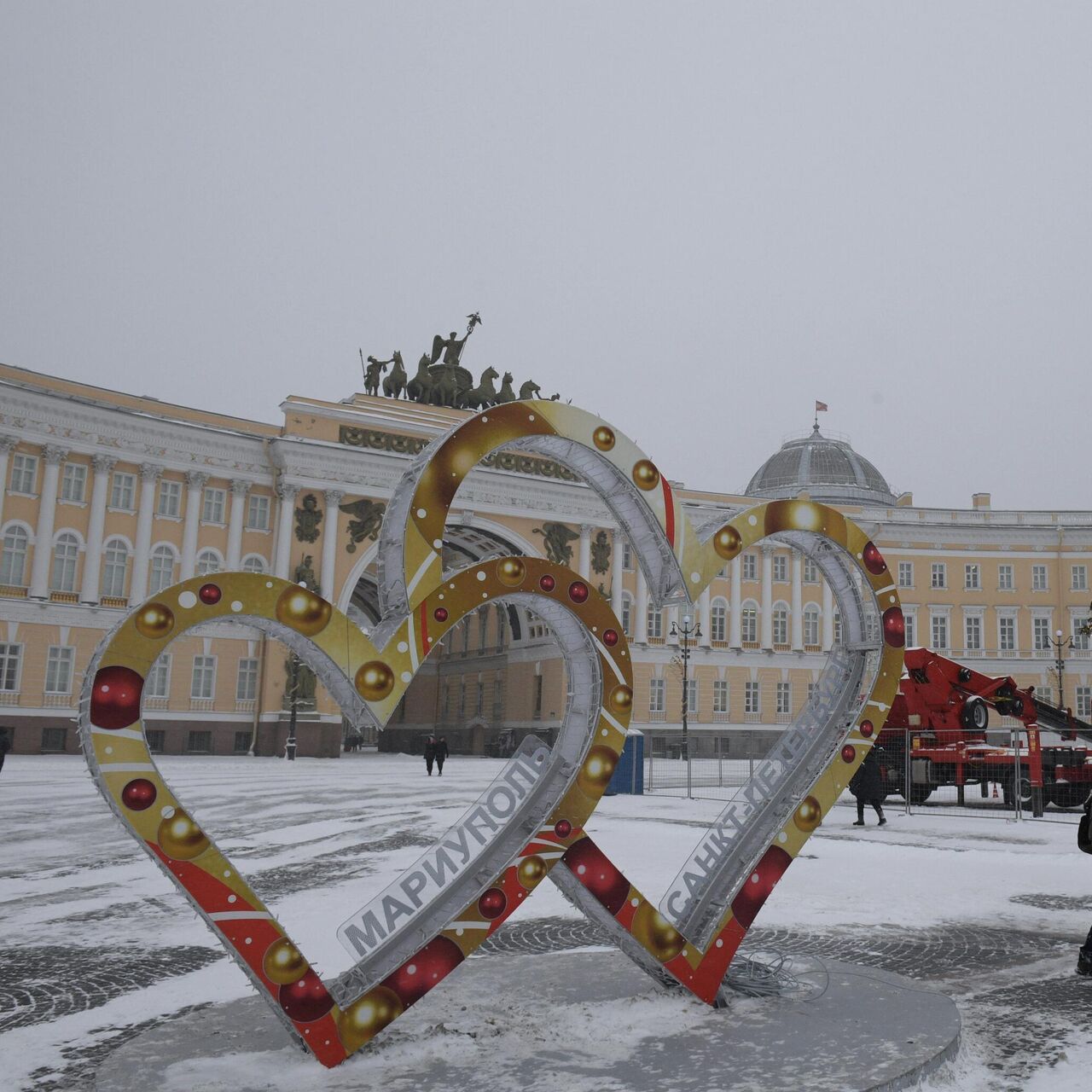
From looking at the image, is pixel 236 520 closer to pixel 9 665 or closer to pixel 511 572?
pixel 9 665

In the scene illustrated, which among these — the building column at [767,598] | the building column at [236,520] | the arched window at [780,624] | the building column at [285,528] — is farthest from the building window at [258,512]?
the arched window at [780,624]

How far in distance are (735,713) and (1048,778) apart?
105 ft

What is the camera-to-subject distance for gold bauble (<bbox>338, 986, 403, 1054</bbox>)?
479cm

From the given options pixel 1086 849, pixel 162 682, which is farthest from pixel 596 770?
pixel 162 682

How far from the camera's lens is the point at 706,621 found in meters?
51.8

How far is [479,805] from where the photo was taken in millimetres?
5453

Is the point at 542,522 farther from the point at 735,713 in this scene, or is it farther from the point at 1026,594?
the point at 1026,594

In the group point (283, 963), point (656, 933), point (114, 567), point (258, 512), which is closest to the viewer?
point (283, 963)

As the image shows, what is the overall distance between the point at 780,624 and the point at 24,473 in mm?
34680

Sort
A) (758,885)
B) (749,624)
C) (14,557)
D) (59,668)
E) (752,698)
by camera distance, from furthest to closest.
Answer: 1. (749,624)
2. (752,698)
3. (59,668)
4. (14,557)
5. (758,885)

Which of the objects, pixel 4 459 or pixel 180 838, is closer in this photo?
pixel 180 838

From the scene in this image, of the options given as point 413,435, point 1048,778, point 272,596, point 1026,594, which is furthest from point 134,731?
point 1026,594

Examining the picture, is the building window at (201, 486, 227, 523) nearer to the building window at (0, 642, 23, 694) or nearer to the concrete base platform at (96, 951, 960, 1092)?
the building window at (0, 642, 23, 694)

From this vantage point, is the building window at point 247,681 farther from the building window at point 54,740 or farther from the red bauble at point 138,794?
the red bauble at point 138,794
